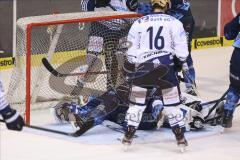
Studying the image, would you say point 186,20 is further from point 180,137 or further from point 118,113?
point 180,137

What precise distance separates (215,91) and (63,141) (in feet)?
8.65

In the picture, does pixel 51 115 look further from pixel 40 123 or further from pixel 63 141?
pixel 63 141

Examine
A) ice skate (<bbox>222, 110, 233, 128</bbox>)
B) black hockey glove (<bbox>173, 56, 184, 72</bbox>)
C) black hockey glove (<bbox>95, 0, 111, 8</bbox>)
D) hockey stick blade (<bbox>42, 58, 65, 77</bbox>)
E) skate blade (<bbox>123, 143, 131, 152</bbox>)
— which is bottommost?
skate blade (<bbox>123, 143, 131, 152</bbox>)

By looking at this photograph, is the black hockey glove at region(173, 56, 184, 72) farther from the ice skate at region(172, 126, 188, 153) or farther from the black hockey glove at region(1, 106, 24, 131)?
the black hockey glove at region(1, 106, 24, 131)

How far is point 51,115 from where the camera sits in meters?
7.96

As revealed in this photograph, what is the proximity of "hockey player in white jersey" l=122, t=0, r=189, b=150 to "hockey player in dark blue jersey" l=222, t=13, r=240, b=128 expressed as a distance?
0.61 meters

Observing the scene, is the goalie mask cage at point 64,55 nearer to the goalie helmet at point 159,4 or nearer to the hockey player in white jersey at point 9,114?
the goalie helmet at point 159,4

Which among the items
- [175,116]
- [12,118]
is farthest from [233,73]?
[12,118]

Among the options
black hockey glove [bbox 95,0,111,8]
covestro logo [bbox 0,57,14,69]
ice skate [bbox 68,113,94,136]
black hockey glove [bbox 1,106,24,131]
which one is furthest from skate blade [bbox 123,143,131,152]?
covestro logo [bbox 0,57,14,69]

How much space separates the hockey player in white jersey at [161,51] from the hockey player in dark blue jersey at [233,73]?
61 cm

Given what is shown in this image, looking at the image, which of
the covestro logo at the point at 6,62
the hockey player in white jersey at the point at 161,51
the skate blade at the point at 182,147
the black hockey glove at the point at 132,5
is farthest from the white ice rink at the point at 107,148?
the covestro logo at the point at 6,62

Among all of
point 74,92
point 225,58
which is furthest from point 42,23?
point 225,58

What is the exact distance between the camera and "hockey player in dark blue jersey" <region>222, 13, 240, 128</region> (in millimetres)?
7301

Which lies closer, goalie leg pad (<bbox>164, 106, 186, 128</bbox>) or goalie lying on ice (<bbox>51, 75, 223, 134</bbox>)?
goalie leg pad (<bbox>164, 106, 186, 128</bbox>)
